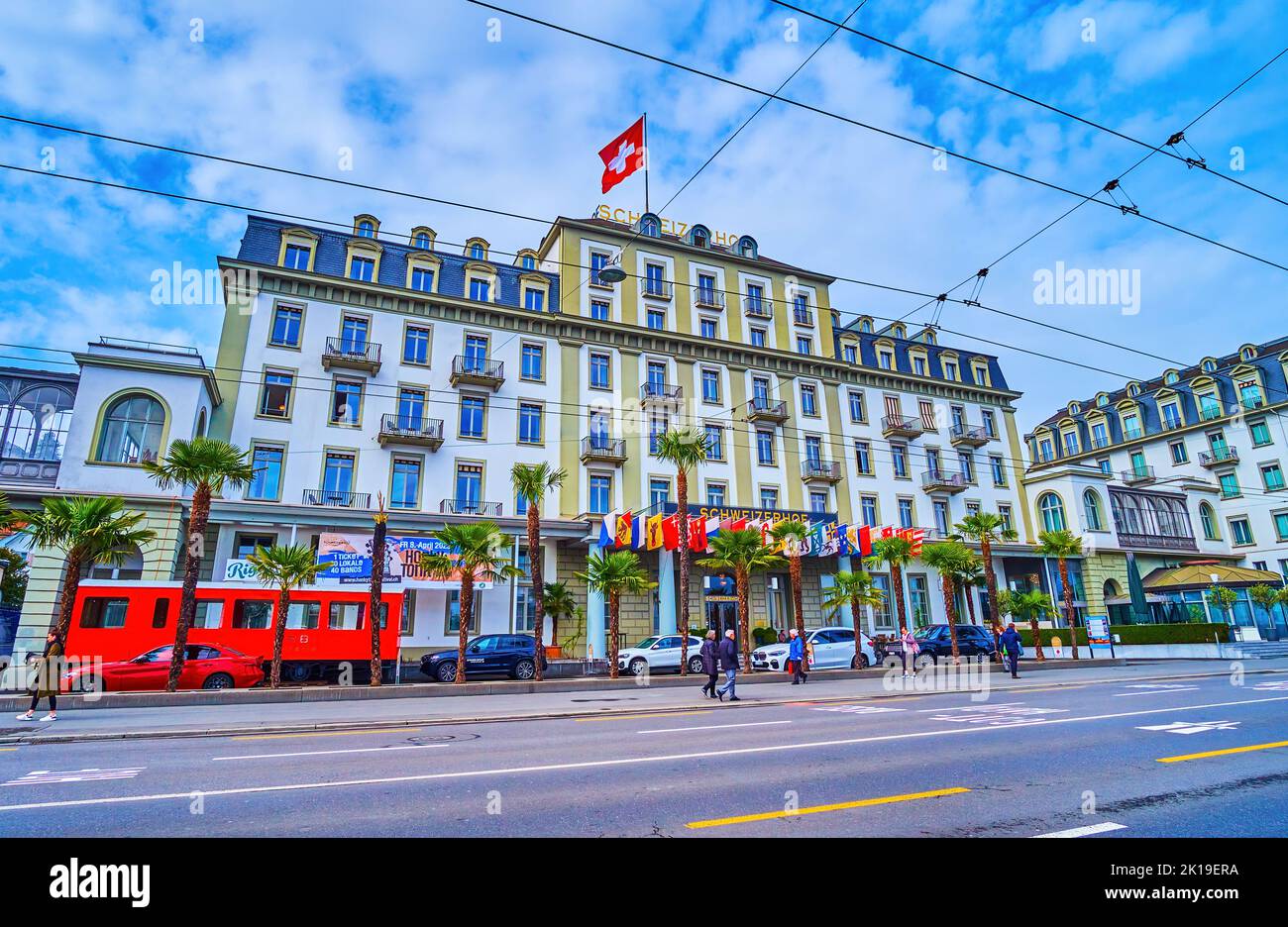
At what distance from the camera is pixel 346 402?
99.3 ft

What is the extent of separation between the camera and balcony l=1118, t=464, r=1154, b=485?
54.3m

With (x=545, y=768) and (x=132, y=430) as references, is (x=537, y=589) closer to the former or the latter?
(x=545, y=768)

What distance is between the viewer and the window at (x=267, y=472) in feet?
90.3

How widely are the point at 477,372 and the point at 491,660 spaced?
14.2m

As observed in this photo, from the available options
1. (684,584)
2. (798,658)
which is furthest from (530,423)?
(798,658)

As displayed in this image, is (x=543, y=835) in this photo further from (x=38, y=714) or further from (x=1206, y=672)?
(x=1206, y=672)

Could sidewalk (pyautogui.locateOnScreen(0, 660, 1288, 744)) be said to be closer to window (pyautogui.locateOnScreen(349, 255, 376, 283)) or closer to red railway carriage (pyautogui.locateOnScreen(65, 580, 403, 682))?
red railway carriage (pyautogui.locateOnScreen(65, 580, 403, 682))

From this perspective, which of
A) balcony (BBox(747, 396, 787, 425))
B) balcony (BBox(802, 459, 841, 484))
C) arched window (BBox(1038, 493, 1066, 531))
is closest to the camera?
balcony (BBox(747, 396, 787, 425))

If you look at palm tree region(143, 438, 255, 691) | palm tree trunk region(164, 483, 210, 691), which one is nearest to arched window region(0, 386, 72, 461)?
palm tree region(143, 438, 255, 691)

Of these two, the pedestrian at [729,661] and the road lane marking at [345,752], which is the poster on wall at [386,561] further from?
the road lane marking at [345,752]

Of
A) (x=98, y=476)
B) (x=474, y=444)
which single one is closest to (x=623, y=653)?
(x=474, y=444)

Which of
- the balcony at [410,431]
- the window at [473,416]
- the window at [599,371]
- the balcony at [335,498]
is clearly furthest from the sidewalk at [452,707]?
the window at [599,371]

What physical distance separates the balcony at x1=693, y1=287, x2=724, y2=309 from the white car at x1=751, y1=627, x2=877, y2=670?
19.8 metres

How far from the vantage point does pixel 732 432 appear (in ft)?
123
